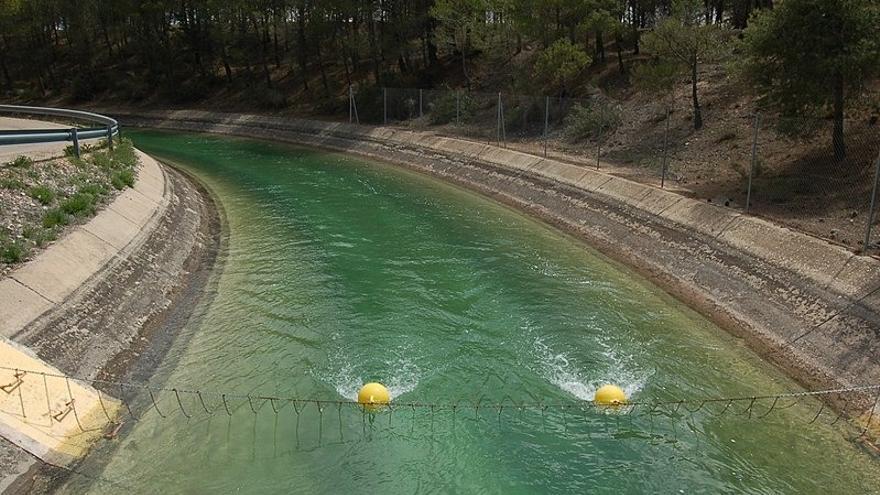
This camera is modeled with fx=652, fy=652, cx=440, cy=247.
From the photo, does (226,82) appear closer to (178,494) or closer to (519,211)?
(519,211)

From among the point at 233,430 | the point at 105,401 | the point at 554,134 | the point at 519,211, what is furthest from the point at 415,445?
the point at 554,134

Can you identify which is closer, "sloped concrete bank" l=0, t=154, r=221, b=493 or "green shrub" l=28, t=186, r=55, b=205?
"sloped concrete bank" l=0, t=154, r=221, b=493

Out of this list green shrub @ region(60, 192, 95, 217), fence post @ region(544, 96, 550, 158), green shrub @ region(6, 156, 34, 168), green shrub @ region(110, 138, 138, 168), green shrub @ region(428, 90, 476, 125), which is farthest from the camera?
green shrub @ region(428, 90, 476, 125)

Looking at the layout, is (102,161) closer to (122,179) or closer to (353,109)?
(122,179)

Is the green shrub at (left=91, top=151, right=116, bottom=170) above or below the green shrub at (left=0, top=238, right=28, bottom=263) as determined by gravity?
above

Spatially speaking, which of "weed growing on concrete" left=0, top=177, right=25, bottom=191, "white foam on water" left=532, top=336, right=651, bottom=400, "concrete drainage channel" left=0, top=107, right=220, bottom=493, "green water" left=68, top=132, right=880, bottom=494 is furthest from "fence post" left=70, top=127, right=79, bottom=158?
"white foam on water" left=532, top=336, right=651, bottom=400

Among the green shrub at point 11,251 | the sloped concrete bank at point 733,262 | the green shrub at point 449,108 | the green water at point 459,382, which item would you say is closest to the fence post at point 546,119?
the sloped concrete bank at point 733,262

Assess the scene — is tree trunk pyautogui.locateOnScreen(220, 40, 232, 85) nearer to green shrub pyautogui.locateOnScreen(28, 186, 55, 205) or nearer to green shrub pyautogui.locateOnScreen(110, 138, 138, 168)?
green shrub pyautogui.locateOnScreen(110, 138, 138, 168)
